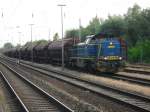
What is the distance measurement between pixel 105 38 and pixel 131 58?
2482 centimetres

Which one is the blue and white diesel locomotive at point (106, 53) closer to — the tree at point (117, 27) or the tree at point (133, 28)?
the tree at point (133, 28)

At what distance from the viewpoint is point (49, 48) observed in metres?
53.5

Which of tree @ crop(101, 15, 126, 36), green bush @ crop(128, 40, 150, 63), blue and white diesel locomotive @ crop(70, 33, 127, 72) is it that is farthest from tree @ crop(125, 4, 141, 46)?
blue and white diesel locomotive @ crop(70, 33, 127, 72)

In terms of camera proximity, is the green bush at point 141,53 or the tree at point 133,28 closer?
the green bush at point 141,53

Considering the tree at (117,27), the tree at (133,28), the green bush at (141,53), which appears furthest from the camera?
the tree at (117,27)

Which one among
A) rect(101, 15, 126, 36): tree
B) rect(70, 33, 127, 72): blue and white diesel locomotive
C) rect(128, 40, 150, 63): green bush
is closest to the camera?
rect(70, 33, 127, 72): blue and white diesel locomotive

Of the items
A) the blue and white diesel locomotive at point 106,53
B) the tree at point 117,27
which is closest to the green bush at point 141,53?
the tree at point 117,27

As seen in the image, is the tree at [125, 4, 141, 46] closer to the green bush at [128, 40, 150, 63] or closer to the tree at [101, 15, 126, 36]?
the tree at [101, 15, 126, 36]

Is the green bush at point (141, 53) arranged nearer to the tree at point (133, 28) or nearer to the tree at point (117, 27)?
the tree at point (133, 28)

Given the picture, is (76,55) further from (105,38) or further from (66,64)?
(66,64)

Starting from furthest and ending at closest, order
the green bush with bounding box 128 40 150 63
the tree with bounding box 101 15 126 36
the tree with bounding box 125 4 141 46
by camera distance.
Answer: the tree with bounding box 101 15 126 36 → the tree with bounding box 125 4 141 46 → the green bush with bounding box 128 40 150 63

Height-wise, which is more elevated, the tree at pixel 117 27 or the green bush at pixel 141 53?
the tree at pixel 117 27

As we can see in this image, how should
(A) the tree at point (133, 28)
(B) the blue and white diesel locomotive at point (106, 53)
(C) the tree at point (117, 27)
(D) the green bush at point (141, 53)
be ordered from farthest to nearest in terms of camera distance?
(C) the tree at point (117, 27), (A) the tree at point (133, 28), (D) the green bush at point (141, 53), (B) the blue and white diesel locomotive at point (106, 53)

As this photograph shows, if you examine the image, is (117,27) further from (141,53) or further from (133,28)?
(141,53)
